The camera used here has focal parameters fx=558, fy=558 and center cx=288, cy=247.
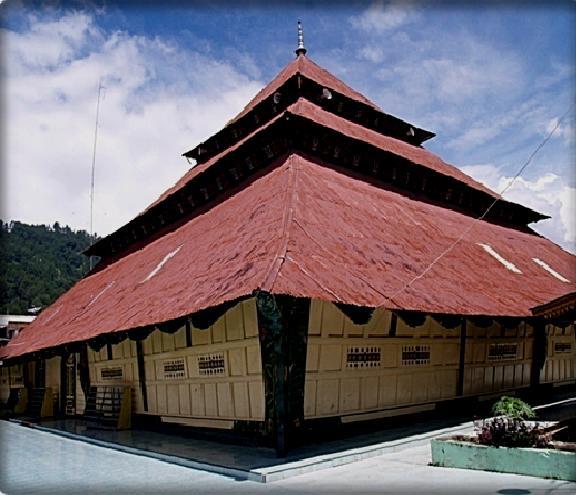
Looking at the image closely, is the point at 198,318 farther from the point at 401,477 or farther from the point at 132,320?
the point at 401,477

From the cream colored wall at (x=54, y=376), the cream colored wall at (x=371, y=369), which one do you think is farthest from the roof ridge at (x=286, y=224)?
the cream colored wall at (x=54, y=376)

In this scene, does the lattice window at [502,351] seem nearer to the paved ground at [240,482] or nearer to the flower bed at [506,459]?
the paved ground at [240,482]

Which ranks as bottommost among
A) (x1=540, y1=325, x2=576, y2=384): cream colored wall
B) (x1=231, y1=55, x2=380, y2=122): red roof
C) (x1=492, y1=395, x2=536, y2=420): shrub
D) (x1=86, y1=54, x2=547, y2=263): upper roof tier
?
(x1=540, y1=325, x2=576, y2=384): cream colored wall

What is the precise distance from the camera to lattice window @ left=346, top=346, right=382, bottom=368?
9.31 meters

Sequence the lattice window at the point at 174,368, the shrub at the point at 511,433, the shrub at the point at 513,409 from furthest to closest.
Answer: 1. the lattice window at the point at 174,368
2. the shrub at the point at 513,409
3. the shrub at the point at 511,433

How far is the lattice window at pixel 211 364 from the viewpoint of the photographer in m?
9.46

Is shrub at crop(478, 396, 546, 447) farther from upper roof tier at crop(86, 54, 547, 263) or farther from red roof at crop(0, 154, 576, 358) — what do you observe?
upper roof tier at crop(86, 54, 547, 263)

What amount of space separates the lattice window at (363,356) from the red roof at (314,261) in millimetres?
1415

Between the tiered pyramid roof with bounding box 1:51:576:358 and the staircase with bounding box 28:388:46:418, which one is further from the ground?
the tiered pyramid roof with bounding box 1:51:576:358

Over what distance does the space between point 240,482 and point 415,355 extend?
507cm

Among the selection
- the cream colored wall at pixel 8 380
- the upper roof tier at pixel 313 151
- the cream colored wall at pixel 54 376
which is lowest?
the cream colored wall at pixel 8 380

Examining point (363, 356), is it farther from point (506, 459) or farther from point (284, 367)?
point (506, 459)

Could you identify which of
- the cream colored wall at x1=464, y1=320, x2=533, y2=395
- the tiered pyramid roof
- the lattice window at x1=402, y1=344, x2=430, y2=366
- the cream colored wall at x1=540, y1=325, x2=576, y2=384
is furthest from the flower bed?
the cream colored wall at x1=540, y1=325, x2=576, y2=384

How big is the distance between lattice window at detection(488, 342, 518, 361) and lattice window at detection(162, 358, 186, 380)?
22.0ft
